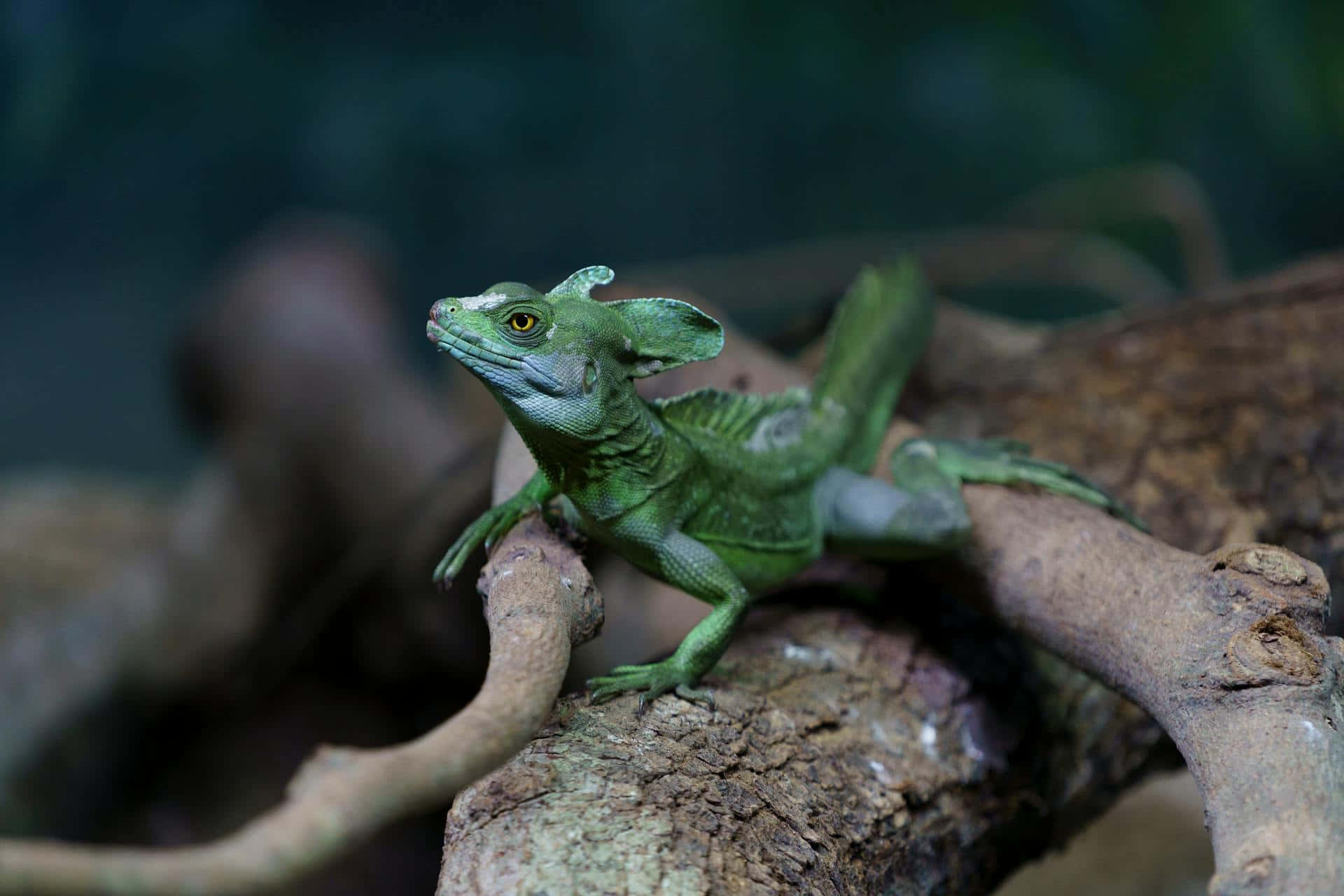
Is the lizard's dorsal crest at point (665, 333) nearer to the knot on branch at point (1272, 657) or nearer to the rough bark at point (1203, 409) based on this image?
the knot on branch at point (1272, 657)

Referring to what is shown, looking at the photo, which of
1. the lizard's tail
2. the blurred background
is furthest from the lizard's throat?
the blurred background

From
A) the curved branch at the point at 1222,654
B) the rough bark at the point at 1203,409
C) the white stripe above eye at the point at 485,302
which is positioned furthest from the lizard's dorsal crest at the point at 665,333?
the rough bark at the point at 1203,409

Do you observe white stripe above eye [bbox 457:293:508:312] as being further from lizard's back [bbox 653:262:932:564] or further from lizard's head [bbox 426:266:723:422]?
lizard's back [bbox 653:262:932:564]

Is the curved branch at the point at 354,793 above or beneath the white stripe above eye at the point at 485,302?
beneath

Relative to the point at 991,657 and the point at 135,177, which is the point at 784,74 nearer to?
the point at 135,177

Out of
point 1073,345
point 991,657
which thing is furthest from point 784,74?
point 991,657
